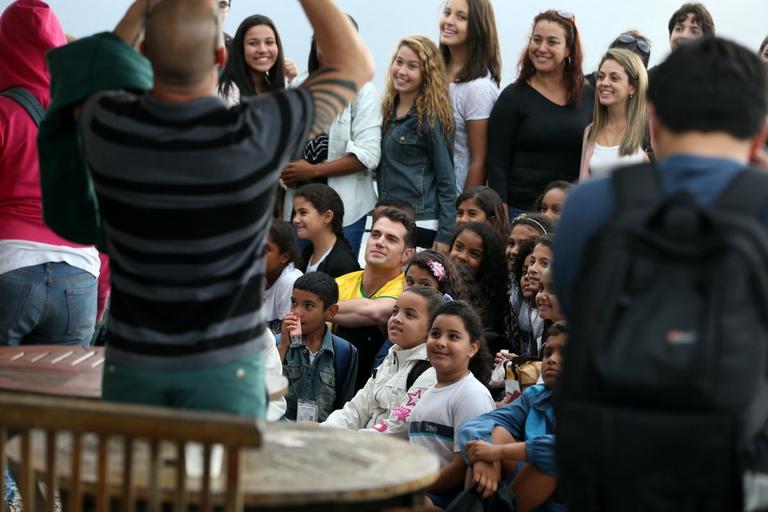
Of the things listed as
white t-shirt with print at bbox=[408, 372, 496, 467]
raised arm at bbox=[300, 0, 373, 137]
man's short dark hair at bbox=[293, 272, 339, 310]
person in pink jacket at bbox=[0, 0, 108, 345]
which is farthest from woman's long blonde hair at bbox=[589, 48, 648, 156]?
raised arm at bbox=[300, 0, 373, 137]

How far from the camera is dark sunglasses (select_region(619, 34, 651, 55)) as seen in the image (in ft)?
23.4

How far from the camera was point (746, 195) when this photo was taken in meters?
2.16

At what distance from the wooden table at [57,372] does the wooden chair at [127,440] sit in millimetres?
754

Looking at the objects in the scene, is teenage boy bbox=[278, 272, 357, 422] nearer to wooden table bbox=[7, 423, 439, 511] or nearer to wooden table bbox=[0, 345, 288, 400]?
wooden table bbox=[0, 345, 288, 400]

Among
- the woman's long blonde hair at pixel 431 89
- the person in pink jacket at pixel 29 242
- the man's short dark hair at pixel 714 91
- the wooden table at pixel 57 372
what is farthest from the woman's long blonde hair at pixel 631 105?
the man's short dark hair at pixel 714 91

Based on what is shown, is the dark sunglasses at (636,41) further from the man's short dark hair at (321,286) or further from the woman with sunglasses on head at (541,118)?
the man's short dark hair at (321,286)

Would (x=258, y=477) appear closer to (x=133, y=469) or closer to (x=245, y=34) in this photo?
(x=133, y=469)

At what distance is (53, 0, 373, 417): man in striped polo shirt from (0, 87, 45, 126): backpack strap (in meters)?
1.94

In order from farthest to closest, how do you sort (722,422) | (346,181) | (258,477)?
1. (346,181)
2. (258,477)
3. (722,422)

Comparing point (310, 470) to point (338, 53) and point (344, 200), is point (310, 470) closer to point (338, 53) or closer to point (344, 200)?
point (338, 53)

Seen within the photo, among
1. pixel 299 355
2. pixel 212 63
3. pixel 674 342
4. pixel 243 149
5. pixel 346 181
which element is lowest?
pixel 299 355

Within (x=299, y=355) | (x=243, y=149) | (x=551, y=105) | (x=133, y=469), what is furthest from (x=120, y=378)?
(x=551, y=105)

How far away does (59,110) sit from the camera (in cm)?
281

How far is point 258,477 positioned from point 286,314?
3.56m
